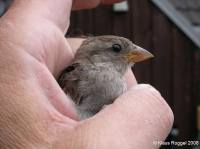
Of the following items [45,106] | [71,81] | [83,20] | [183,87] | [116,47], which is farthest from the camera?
[183,87]

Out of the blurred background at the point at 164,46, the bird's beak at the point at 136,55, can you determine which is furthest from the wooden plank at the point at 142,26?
the bird's beak at the point at 136,55

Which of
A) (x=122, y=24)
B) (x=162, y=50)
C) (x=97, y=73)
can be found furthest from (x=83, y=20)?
(x=97, y=73)

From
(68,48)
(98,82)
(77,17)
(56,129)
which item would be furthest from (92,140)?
(77,17)

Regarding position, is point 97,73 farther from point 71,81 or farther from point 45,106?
point 45,106

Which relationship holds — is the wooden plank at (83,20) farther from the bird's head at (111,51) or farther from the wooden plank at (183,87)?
the bird's head at (111,51)

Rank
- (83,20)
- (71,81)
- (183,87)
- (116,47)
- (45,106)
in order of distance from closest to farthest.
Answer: (45,106)
(71,81)
(116,47)
(83,20)
(183,87)

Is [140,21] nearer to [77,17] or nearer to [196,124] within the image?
[77,17]


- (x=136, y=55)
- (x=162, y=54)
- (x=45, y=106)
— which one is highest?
(x=45, y=106)

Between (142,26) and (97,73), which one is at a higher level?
(97,73)
